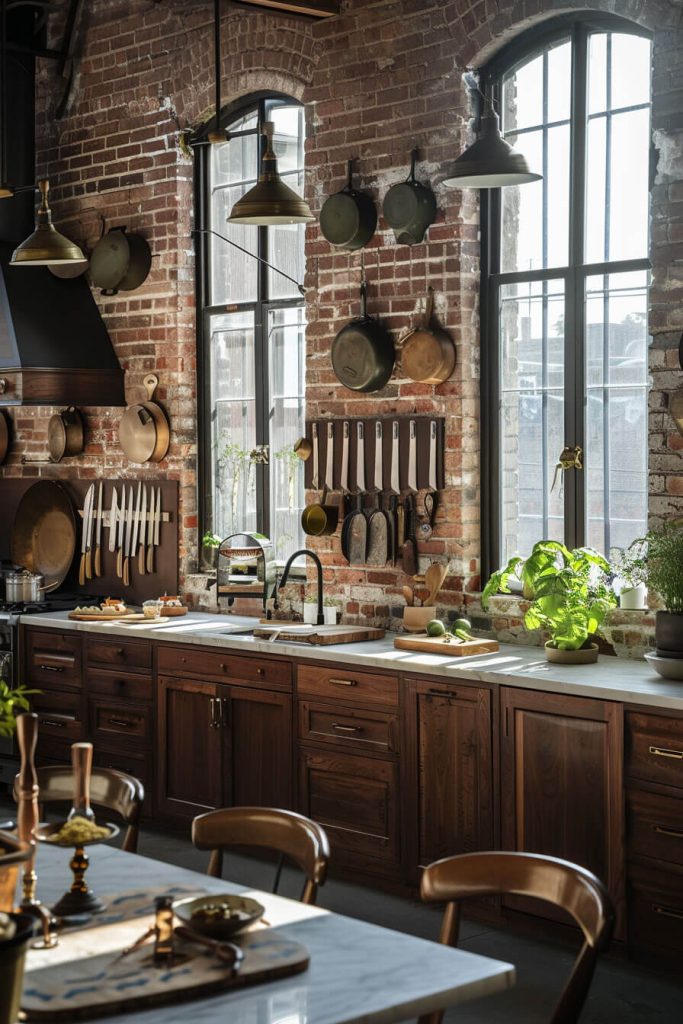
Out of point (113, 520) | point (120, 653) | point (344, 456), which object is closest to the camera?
point (344, 456)

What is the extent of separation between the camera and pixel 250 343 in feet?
22.7

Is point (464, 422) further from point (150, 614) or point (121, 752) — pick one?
point (121, 752)

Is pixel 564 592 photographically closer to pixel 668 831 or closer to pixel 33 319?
pixel 668 831

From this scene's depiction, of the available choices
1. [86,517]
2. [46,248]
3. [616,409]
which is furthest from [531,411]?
[86,517]

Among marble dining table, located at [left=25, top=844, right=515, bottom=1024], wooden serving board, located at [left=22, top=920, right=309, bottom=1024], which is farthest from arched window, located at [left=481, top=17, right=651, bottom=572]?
wooden serving board, located at [left=22, top=920, right=309, bottom=1024]

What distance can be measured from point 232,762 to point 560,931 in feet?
5.73

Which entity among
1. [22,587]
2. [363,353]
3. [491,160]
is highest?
[491,160]

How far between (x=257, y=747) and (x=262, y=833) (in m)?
2.69

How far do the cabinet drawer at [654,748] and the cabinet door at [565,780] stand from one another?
4cm

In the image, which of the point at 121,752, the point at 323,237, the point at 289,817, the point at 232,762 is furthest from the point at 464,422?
the point at 289,817

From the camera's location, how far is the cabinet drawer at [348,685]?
17.4ft

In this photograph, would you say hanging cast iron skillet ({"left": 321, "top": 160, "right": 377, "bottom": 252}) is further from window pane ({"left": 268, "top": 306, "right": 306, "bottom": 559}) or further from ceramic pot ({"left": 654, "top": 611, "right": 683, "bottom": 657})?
ceramic pot ({"left": 654, "top": 611, "right": 683, "bottom": 657})

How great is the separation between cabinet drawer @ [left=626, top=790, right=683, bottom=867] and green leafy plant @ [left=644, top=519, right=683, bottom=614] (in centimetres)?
68

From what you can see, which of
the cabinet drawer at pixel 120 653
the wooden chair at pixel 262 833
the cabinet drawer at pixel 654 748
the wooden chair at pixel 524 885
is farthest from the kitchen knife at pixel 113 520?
the wooden chair at pixel 524 885
